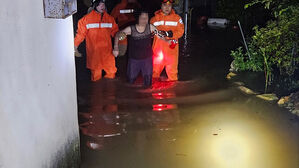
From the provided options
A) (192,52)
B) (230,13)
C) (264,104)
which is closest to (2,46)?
(264,104)

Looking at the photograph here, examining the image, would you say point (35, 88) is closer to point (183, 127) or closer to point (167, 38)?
point (183, 127)

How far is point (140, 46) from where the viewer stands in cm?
716

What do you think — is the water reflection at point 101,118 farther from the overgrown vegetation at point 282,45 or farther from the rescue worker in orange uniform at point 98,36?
the overgrown vegetation at point 282,45

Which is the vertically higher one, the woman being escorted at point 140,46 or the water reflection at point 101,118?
the woman being escorted at point 140,46

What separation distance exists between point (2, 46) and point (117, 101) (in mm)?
4150

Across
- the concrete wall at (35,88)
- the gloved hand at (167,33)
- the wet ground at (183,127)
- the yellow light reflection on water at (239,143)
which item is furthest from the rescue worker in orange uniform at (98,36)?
the concrete wall at (35,88)

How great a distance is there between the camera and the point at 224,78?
812 centimetres

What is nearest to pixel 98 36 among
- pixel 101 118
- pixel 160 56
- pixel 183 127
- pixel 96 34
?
pixel 96 34

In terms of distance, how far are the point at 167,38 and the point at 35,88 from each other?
451cm

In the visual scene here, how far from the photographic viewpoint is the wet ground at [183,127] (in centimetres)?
475

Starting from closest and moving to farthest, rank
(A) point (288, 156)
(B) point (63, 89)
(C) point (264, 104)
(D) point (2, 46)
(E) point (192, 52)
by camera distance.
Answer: (D) point (2, 46) → (B) point (63, 89) → (A) point (288, 156) → (C) point (264, 104) → (E) point (192, 52)

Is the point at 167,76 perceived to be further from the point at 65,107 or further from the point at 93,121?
the point at 65,107

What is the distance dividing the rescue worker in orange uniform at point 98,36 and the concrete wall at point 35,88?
3456mm

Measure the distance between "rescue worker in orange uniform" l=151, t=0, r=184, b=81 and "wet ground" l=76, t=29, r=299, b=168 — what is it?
0.39 m
